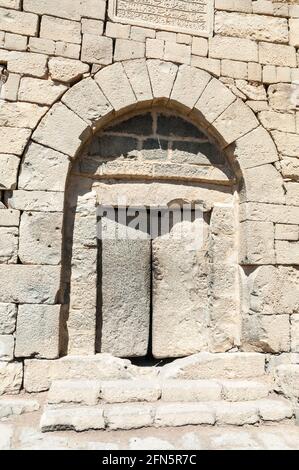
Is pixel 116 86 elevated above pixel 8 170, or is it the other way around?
pixel 116 86

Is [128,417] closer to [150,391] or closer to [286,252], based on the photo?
[150,391]

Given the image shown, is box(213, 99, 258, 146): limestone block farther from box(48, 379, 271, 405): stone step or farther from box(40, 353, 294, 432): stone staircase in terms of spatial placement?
box(48, 379, 271, 405): stone step

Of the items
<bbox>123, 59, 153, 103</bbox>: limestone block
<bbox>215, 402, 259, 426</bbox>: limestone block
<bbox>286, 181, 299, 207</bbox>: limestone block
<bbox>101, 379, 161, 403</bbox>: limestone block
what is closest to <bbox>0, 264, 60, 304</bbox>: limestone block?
<bbox>101, 379, 161, 403</bbox>: limestone block

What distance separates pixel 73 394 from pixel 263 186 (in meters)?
2.75

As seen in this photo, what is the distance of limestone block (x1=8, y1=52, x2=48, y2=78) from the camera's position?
3.83 meters

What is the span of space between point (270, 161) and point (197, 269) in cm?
140

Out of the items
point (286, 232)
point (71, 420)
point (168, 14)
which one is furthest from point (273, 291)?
point (168, 14)

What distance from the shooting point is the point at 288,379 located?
12.0 feet

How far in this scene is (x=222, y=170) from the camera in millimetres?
4332

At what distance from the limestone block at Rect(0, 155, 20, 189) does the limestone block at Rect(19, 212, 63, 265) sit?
32 cm

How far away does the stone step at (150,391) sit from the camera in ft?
11.0

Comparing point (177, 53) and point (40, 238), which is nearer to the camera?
point (40, 238)

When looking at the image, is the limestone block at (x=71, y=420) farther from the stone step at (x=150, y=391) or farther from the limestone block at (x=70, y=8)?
the limestone block at (x=70, y=8)
